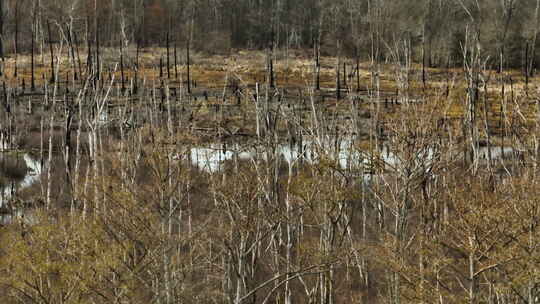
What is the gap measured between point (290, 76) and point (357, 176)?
41.1 m

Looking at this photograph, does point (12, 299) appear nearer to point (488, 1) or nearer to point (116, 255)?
point (116, 255)

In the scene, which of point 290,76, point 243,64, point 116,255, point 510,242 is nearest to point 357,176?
point 510,242

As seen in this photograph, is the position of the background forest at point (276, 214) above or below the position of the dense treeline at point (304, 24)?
below

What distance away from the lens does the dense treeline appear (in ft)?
241

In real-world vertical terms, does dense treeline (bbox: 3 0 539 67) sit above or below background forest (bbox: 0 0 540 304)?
above

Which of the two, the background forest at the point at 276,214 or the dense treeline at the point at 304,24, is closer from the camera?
the background forest at the point at 276,214

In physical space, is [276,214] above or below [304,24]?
below

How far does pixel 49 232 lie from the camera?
22672 millimetres

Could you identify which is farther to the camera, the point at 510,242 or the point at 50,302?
the point at 510,242

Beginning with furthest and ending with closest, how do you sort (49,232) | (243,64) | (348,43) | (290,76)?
(348,43), (243,64), (290,76), (49,232)

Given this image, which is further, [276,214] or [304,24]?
[304,24]

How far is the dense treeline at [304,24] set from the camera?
73312 millimetres

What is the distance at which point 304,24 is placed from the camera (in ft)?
367

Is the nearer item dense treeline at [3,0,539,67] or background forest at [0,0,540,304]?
background forest at [0,0,540,304]
